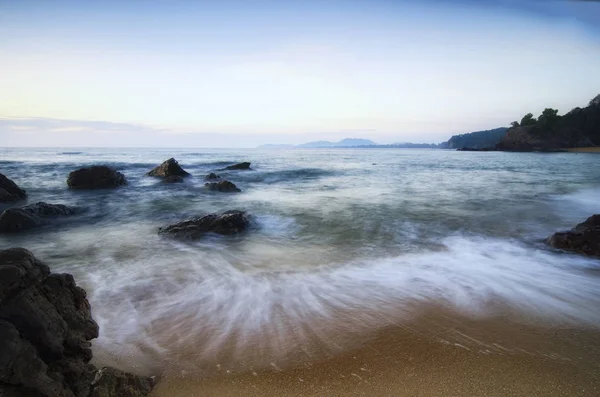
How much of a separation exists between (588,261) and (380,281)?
3.82 meters

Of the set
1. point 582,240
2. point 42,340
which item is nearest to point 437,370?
point 42,340

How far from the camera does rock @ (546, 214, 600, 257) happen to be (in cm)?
597

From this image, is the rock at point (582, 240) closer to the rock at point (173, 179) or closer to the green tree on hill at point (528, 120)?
the rock at point (173, 179)

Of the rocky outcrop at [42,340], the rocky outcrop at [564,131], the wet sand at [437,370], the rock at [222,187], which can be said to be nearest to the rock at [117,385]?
the rocky outcrop at [42,340]

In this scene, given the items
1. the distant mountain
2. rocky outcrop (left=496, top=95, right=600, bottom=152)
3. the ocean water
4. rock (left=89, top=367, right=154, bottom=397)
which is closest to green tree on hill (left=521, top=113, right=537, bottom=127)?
rocky outcrop (left=496, top=95, right=600, bottom=152)

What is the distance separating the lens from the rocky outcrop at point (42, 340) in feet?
6.43

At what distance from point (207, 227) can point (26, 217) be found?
4.89 meters

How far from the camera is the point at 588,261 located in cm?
565

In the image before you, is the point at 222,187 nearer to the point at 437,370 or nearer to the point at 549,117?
the point at 437,370

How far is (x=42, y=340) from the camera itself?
7.36 ft

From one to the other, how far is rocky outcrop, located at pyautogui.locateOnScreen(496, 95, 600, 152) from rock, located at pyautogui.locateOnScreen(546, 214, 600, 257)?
3638 inches

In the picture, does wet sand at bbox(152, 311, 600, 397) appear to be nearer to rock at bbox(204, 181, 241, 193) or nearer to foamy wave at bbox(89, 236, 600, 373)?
foamy wave at bbox(89, 236, 600, 373)

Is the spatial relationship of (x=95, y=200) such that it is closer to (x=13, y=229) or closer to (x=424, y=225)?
(x=13, y=229)

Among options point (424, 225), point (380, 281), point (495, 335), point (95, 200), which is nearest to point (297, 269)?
point (380, 281)
